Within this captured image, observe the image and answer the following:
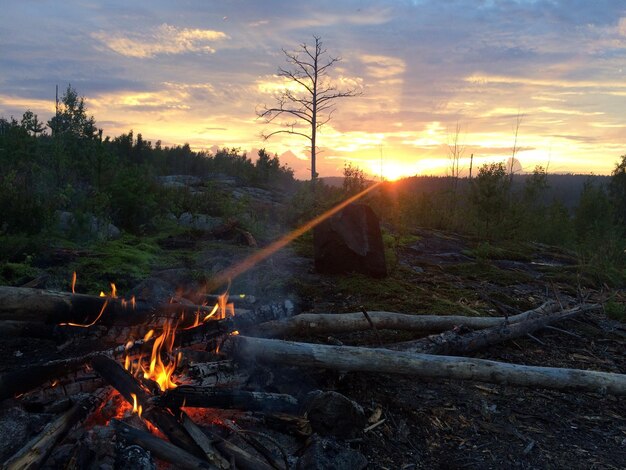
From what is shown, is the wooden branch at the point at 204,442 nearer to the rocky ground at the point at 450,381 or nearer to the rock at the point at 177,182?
the rocky ground at the point at 450,381

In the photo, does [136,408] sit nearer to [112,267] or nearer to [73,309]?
[73,309]

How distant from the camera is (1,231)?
841 cm

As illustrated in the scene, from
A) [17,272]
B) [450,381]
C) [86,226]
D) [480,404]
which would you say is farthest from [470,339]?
[86,226]

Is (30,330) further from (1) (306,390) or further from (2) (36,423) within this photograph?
(1) (306,390)

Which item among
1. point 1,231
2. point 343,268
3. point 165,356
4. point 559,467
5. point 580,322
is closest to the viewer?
point 559,467

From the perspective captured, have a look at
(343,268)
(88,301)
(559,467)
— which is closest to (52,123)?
(343,268)

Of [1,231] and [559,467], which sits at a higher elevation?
[1,231]

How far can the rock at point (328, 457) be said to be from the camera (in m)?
3.06

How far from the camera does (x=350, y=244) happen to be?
8.98m

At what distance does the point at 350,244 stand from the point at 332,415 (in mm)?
5646

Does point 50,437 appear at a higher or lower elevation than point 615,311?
higher

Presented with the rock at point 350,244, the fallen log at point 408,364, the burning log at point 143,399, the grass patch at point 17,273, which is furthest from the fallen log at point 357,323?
the grass patch at point 17,273

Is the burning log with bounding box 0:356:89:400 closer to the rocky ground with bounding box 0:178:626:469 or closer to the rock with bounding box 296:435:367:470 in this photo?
the rocky ground with bounding box 0:178:626:469

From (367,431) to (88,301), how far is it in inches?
110
